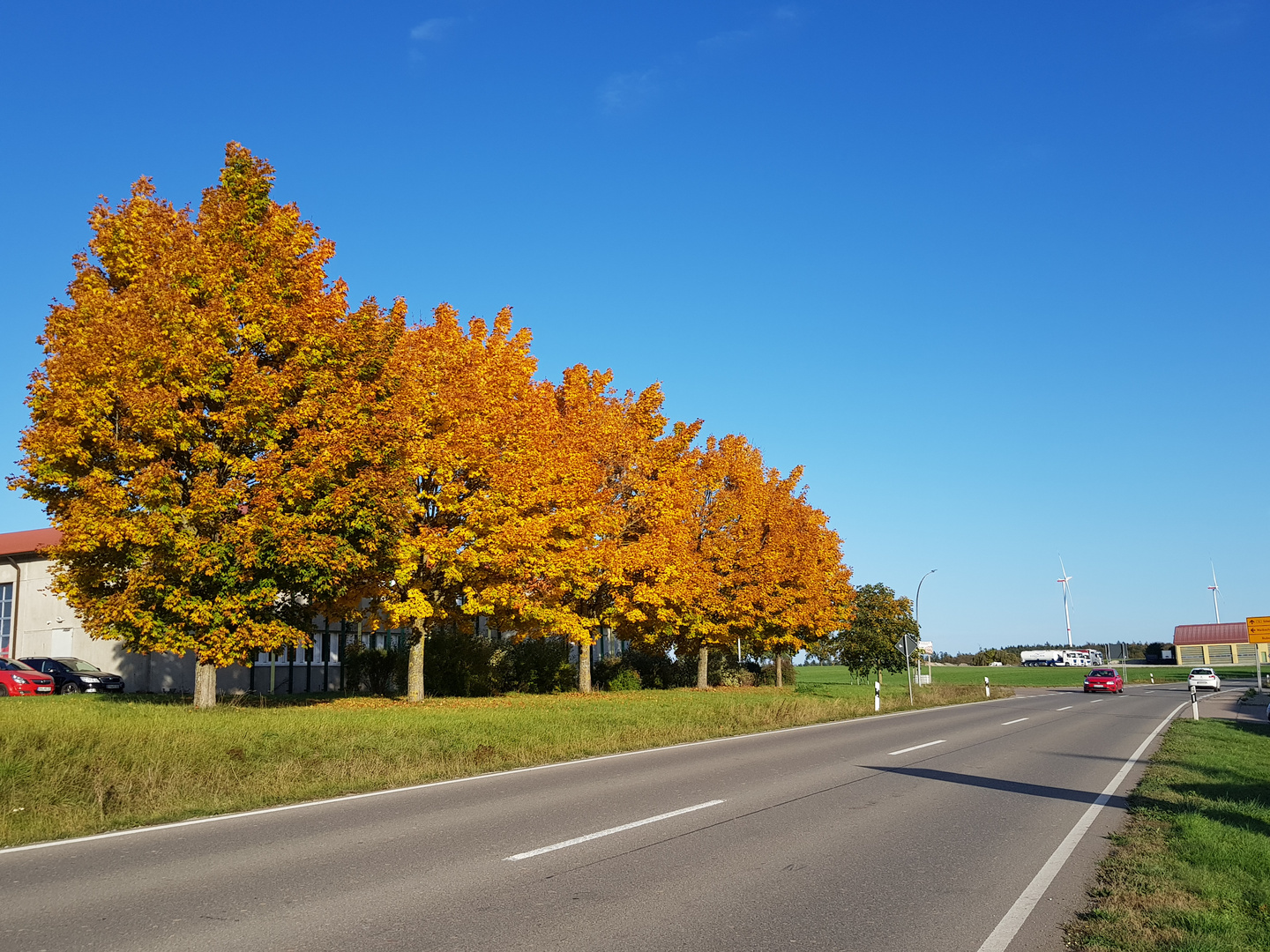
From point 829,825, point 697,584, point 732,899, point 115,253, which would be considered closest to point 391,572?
point 115,253

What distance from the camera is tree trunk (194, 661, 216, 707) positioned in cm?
2073

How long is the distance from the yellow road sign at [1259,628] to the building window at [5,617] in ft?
173

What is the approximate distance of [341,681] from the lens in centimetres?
3475

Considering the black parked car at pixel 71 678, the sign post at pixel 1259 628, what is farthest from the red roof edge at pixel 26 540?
the sign post at pixel 1259 628

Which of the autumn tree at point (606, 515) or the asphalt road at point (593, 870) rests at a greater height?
the autumn tree at point (606, 515)

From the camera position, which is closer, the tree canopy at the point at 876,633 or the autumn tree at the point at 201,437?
the autumn tree at the point at 201,437

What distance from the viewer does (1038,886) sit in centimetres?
690

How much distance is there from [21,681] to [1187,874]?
→ 3261 cm

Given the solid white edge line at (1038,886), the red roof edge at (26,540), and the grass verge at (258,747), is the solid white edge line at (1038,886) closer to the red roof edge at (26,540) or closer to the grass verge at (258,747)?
the grass verge at (258,747)

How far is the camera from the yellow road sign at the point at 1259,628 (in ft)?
137

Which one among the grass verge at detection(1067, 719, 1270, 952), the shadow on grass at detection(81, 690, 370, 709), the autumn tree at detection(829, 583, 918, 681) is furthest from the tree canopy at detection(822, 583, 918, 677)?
the grass verge at detection(1067, 719, 1270, 952)

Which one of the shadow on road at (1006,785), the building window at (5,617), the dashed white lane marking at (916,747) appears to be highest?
the building window at (5,617)

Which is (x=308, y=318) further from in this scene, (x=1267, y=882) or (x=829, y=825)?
(x=1267, y=882)

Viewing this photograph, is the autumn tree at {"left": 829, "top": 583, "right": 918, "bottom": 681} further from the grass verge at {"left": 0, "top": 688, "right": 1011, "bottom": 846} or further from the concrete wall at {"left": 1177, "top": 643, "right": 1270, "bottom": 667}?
the concrete wall at {"left": 1177, "top": 643, "right": 1270, "bottom": 667}
